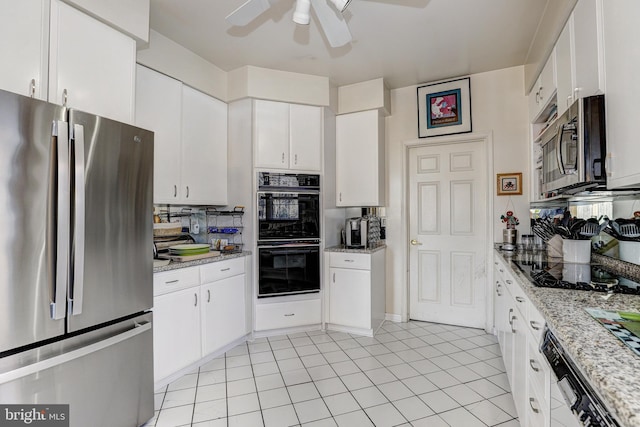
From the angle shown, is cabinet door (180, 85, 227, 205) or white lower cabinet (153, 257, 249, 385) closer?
white lower cabinet (153, 257, 249, 385)

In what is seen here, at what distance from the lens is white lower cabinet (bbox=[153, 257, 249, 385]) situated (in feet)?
7.14

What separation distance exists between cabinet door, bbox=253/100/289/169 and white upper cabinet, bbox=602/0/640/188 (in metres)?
2.50

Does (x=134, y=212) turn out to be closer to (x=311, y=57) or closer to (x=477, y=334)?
(x=311, y=57)

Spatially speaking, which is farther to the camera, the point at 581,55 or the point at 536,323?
the point at 581,55

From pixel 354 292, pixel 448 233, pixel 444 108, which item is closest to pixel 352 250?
pixel 354 292

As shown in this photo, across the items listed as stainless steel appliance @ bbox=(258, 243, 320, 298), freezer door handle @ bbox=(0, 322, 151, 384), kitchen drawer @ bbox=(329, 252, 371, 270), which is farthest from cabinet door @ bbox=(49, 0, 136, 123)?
kitchen drawer @ bbox=(329, 252, 371, 270)

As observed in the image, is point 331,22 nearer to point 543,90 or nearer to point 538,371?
point 543,90

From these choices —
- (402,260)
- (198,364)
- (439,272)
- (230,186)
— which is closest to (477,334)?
(439,272)

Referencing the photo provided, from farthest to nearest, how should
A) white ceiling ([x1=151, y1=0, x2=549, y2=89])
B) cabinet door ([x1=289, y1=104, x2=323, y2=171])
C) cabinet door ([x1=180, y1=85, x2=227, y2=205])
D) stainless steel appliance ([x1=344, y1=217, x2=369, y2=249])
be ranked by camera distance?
stainless steel appliance ([x1=344, y1=217, x2=369, y2=249]) < cabinet door ([x1=289, y1=104, x2=323, y2=171]) < cabinet door ([x1=180, y1=85, x2=227, y2=205]) < white ceiling ([x1=151, y1=0, x2=549, y2=89])

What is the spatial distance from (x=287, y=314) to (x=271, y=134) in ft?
6.15

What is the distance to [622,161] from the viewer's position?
3.82 ft

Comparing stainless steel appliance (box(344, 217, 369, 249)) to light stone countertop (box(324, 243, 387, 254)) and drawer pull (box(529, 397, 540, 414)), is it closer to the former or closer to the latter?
light stone countertop (box(324, 243, 387, 254))

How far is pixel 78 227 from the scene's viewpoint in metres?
1.42

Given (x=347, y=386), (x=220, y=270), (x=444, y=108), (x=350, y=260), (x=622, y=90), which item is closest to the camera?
(x=622, y=90)
